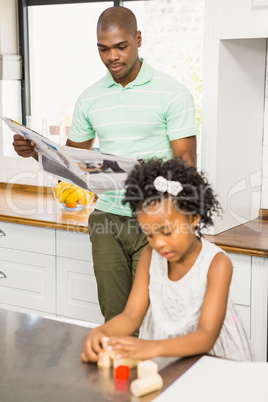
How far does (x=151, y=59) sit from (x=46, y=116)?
0.84m

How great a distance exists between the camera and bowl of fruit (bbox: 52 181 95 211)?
10.5ft

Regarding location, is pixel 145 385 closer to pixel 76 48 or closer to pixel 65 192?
pixel 65 192

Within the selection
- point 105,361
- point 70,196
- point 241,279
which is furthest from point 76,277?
point 105,361

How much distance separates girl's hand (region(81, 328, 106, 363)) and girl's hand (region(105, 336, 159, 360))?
39 mm

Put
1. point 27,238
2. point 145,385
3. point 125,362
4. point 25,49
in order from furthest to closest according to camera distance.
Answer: point 25,49
point 27,238
point 125,362
point 145,385

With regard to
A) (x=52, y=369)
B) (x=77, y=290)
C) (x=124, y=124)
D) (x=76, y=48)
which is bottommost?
(x=77, y=290)

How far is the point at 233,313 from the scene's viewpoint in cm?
163

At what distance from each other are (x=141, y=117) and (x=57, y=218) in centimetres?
100

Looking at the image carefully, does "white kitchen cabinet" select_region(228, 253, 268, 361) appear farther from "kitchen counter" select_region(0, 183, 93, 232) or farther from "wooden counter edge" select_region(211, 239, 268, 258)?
"kitchen counter" select_region(0, 183, 93, 232)

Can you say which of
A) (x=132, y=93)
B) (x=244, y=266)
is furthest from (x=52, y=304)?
(x=132, y=93)

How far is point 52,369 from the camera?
52.7 inches

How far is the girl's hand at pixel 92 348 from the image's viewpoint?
4.50 ft

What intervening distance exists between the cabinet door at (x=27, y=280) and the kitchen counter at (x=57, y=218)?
0.19 metres

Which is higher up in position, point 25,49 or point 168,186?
point 25,49
